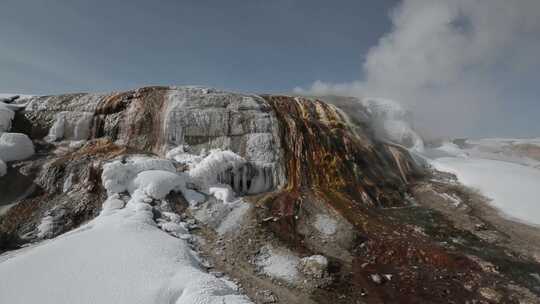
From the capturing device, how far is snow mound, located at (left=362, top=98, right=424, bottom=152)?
33438 millimetres

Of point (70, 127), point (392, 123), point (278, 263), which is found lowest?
point (278, 263)

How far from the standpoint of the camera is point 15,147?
18.0 meters

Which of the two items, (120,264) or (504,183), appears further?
(504,183)

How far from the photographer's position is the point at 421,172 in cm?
2620

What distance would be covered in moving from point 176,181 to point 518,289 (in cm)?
1660

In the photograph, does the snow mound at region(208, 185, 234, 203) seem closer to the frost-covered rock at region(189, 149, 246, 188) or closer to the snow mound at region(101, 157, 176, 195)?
the frost-covered rock at region(189, 149, 246, 188)

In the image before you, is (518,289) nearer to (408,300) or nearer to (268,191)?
(408,300)

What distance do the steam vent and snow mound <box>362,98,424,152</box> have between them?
20.1 ft

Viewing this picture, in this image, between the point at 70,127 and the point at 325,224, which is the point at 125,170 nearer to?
the point at 70,127

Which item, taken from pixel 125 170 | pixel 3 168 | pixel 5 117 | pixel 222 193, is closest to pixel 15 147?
pixel 3 168

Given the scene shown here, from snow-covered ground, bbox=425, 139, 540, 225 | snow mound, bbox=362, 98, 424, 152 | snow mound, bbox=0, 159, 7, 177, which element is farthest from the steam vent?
snow mound, bbox=362, 98, 424, 152

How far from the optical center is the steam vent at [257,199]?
11.2 metres

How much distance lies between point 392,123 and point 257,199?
81.0 ft

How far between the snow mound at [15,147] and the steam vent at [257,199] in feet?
1.68
